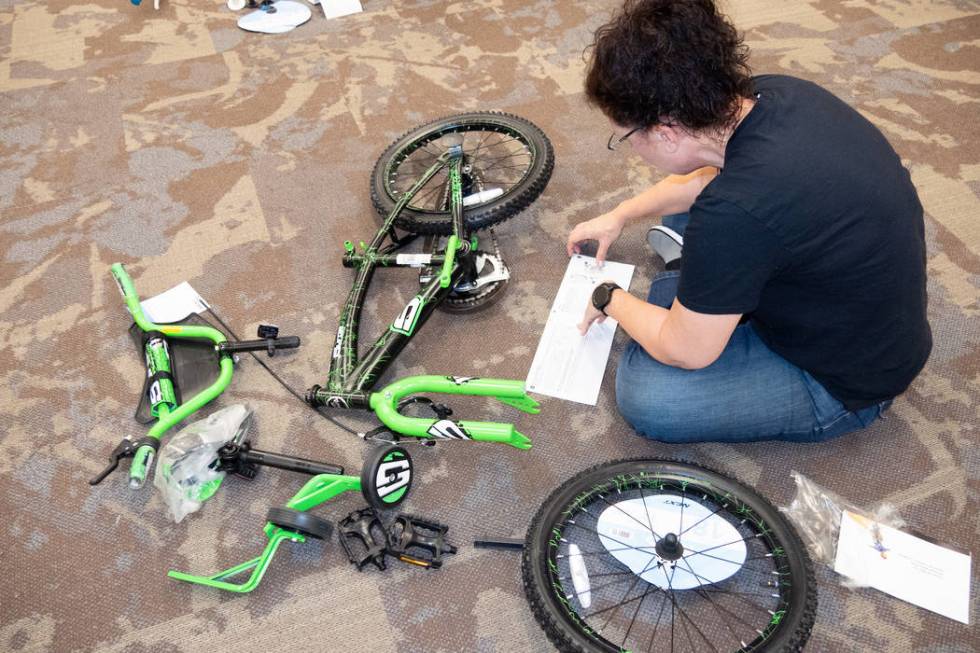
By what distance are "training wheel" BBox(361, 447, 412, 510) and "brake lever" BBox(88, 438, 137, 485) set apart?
0.70 m

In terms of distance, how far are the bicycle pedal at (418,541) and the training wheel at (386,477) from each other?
63 millimetres

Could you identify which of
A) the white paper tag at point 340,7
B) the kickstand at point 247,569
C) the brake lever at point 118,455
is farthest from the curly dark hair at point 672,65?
the white paper tag at point 340,7

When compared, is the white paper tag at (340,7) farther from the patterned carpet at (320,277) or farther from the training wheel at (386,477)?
the training wheel at (386,477)

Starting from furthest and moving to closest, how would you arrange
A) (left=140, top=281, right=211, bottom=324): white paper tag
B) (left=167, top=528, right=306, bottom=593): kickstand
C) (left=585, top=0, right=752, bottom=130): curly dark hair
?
1. (left=140, top=281, right=211, bottom=324): white paper tag
2. (left=167, top=528, right=306, bottom=593): kickstand
3. (left=585, top=0, right=752, bottom=130): curly dark hair

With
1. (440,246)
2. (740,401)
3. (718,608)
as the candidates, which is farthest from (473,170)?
(718,608)

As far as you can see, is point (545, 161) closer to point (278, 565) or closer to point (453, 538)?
point (453, 538)

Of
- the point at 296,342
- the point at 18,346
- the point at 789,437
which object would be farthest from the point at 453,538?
the point at 18,346

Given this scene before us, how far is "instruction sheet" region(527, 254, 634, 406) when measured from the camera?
2045 millimetres

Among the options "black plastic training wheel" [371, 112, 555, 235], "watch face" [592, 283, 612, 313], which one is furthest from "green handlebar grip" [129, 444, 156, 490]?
"watch face" [592, 283, 612, 313]

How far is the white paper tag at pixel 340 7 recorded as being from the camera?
139 inches

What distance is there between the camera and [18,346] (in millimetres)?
2279

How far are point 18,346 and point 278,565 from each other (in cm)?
125

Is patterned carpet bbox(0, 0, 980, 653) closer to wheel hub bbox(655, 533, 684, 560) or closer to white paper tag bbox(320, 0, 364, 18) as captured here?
white paper tag bbox(320, 0, 364, 18)

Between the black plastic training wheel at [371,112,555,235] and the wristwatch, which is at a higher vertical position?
the wristwatch
